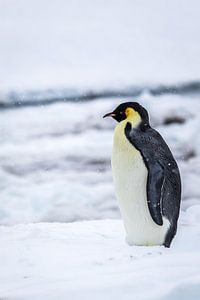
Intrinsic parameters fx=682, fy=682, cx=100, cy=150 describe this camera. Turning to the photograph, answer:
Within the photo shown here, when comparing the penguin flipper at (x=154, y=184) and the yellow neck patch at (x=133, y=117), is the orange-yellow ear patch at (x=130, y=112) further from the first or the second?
the penguin flipper at (x=154, y=184)

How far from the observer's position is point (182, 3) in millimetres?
6750

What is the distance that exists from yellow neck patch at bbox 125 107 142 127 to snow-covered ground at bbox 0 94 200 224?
1139 mm

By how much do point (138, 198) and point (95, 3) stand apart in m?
5.63

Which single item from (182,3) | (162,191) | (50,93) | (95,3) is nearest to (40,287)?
(162,191)

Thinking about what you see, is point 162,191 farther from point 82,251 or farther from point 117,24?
point 117,24

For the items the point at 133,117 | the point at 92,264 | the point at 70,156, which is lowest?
the point at 70,156

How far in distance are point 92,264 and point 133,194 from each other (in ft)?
1.39

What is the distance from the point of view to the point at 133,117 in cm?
211

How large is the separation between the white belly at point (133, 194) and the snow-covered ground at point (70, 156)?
108 centimetres

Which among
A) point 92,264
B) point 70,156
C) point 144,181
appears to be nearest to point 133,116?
point 144,181

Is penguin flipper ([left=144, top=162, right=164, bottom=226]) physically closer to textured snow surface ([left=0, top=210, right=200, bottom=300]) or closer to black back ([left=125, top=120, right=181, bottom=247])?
black back ([left=125, top=120, right=181, bottom=247])

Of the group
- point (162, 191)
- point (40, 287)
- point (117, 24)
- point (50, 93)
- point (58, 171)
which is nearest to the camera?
point (40, 287)

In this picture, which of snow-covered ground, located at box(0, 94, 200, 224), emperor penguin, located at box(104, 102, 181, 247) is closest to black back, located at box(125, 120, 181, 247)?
emperor penguin, located at box(104, 102, 181, 247)

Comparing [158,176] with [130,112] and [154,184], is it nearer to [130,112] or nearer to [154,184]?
[154,184]
